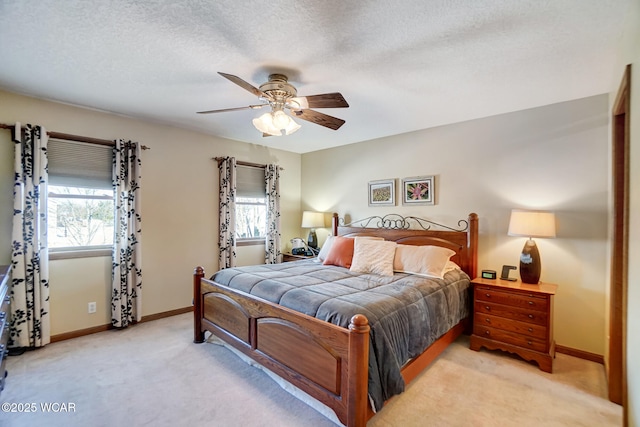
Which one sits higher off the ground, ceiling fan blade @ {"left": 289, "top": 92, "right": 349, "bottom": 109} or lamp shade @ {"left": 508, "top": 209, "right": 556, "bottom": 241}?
ceiling fan blade @ {"left": 289, "top": 92, "right": 349, "bottom": 109}

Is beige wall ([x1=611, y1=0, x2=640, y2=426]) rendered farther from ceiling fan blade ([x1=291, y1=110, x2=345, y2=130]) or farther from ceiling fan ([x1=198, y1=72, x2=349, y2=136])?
ceiling fan blade ([x1=291, y1=110, x2=345, y2=130])

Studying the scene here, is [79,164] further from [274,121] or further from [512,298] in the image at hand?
[512,298]

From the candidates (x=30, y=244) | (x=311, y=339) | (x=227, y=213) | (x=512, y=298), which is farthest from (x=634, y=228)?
(x=30, y=244)

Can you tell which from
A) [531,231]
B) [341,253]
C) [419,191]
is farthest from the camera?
[419,191]

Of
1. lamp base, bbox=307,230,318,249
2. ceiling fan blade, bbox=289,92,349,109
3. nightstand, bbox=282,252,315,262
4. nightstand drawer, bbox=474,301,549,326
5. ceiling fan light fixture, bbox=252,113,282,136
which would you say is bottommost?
nightstand drawer, bbox=474,301,549,326

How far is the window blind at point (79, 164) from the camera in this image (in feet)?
10.4

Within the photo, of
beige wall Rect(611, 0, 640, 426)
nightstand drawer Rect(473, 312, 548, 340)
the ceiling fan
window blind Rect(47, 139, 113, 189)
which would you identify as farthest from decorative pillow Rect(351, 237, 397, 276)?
window blind Rect(47, 139, 113, 189)

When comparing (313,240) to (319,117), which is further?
(313,240)

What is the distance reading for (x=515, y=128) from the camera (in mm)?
3279

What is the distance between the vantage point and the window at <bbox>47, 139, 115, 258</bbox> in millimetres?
3207

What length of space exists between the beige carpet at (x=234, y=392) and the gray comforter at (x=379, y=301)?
1.19 feet

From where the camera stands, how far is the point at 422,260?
10.5 ft

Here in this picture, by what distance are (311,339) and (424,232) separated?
7.64ft

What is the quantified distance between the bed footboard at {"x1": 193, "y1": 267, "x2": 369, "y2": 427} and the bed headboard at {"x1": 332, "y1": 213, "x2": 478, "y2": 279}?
2207 mm
